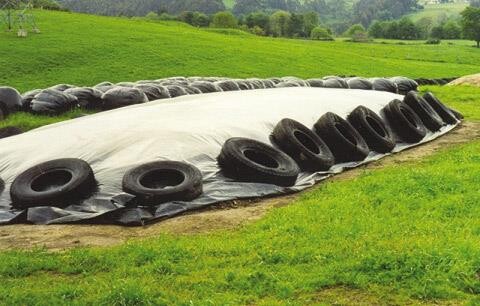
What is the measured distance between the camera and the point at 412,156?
52.1 feet

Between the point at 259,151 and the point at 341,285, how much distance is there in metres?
6.77

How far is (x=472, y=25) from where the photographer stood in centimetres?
10206

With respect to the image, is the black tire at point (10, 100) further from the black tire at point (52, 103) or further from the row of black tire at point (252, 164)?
the row of black tire at point (252, 164)

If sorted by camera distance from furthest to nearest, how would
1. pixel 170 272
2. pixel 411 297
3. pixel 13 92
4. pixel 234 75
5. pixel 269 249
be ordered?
pixel 234 75, pixel 13 92, pixel 269 249, pixel 170 272, pixel 411 297

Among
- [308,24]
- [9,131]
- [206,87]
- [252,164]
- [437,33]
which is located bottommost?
[437,33]

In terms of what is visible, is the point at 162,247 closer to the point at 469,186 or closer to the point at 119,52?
the point at 469,186

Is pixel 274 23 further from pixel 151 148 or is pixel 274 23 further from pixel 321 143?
pixel 151 148

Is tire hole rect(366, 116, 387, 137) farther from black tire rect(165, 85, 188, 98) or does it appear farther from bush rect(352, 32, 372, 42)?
bush rect(352, 32, 372, 42)

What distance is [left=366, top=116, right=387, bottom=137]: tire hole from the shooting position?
17000 millimetres

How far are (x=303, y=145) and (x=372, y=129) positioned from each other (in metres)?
3.17

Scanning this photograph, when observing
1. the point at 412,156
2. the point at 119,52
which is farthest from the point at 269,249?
the point at 119,52

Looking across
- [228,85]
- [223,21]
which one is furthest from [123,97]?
[223,21]

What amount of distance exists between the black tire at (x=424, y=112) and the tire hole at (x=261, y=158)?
850 centimetres

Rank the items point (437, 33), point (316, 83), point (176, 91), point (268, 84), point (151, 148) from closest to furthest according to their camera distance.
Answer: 1. point (151, 148)
2. point (176, 91)
3. point (268, 84)
4. point (316, 83)
5. point (437, 33)
